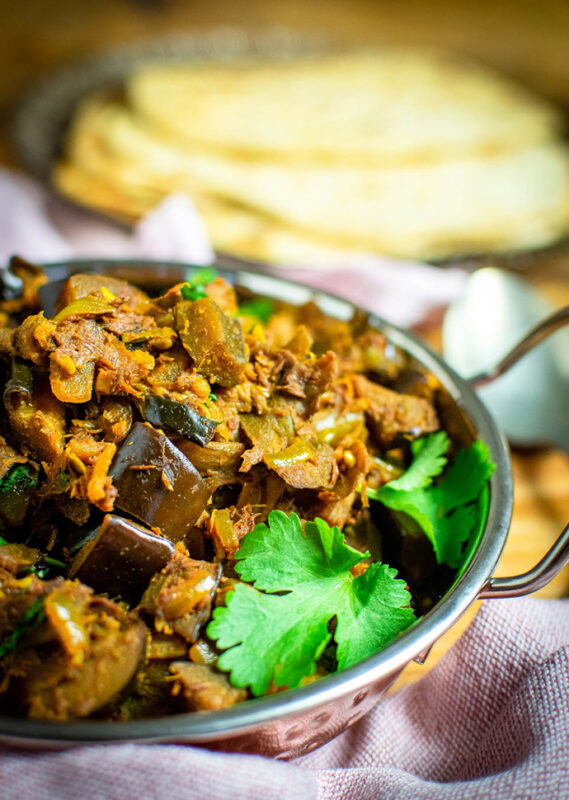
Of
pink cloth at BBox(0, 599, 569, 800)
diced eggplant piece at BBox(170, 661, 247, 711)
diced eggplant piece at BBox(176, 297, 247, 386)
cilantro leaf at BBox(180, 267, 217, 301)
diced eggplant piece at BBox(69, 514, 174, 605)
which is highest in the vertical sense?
cilantro leaf at BBox(180, 267, 217, 301)

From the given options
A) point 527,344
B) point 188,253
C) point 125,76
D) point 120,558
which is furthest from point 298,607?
point 125,76

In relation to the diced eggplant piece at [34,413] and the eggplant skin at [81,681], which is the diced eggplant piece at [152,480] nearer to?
the diced eggplant piece at [34,413]

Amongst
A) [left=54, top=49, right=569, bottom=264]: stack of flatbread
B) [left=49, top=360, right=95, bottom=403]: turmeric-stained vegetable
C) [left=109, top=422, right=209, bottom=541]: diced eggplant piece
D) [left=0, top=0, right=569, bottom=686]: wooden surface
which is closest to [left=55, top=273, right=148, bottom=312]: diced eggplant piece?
[left=49, top=360, right=95, bottom=403]: turmeric-stained vegetable

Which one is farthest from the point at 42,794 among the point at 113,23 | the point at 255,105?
the point at 113,23

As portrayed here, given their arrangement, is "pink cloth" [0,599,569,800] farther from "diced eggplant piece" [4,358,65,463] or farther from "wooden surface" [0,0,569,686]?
"wooden surface" [0,0,569,686]

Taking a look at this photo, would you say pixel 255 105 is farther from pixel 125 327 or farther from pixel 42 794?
pixel 42 794

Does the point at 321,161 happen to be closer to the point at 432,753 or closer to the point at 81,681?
the point at 432,753

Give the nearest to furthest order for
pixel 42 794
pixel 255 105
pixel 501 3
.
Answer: pixel 42 794 < pixel 255 105 < pixel 501 3
